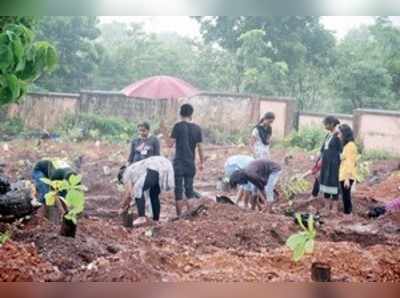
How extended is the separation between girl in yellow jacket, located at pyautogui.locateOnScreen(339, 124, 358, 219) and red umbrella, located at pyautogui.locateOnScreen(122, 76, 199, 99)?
1199mm

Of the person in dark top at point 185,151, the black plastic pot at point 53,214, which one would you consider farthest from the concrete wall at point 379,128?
the black plastic pot at point 53,214

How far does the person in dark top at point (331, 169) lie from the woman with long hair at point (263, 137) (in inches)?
16.6

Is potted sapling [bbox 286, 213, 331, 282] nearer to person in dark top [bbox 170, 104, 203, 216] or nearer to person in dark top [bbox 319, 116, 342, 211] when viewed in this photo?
person in dark top [bbox 319, 116, 342, 211]

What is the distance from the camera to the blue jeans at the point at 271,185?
14.8 feet

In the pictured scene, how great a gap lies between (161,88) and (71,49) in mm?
758

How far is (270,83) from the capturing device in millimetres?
4543

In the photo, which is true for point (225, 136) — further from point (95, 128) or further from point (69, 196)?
point (69, 196)

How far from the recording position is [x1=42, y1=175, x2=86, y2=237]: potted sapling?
4.37 m

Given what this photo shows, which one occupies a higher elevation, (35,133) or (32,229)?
(35,133)

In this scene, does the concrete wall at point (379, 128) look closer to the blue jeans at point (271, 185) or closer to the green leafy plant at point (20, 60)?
the blue jeans at point (271, 185)

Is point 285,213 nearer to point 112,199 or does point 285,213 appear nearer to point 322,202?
point 322,202

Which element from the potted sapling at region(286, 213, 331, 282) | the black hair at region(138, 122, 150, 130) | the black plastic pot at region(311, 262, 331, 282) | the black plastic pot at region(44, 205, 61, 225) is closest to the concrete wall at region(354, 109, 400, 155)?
the potted sapling at region(286, 213, 331, 282)

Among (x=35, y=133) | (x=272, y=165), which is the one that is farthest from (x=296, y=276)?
(x=35, y=133)

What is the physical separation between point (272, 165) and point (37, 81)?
6.17 feet
